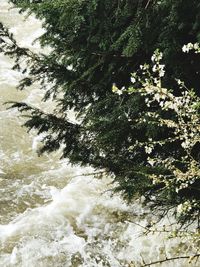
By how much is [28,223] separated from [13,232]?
0.83ft

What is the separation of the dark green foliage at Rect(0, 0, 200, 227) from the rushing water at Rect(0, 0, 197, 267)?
64cm

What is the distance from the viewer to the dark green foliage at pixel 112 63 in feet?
10.9

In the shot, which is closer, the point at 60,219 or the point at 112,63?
the point at 112,63

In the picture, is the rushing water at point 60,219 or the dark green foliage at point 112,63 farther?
the rushing water at point 60,219

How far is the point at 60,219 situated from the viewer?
18.5 feet

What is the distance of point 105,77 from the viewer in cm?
411

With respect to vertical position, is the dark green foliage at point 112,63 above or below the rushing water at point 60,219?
above

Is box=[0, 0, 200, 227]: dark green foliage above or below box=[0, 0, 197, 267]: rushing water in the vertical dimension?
above

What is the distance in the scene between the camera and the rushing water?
496cm

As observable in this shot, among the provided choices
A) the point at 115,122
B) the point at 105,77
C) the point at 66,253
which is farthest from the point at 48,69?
the point at 66,253

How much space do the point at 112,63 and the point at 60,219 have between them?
8.83ft

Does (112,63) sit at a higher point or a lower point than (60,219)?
higher

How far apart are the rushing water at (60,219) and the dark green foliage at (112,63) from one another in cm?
64

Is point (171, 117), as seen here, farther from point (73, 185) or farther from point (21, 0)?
point (73, 185)
